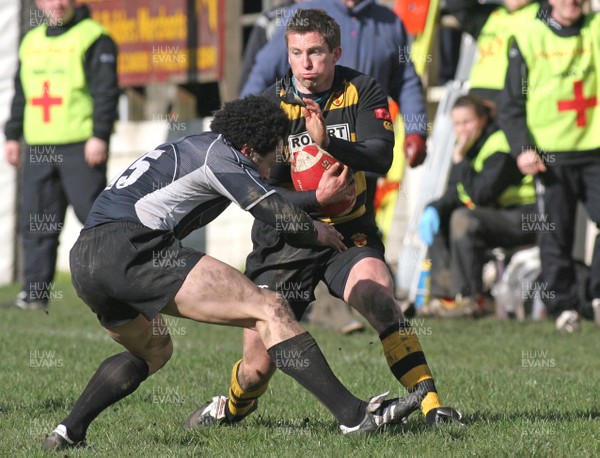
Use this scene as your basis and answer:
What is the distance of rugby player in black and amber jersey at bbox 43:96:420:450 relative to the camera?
5.18m

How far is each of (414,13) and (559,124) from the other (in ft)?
10.3

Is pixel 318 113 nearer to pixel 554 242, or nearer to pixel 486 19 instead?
pixel 554 242

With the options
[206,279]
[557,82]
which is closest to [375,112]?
[206,279]

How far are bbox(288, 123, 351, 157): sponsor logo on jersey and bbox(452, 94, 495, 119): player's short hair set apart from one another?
5370 mm

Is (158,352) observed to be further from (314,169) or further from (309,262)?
(314,169)

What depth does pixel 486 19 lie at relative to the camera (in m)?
12.0

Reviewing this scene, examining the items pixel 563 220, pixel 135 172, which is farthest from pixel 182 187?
pixel 563 220

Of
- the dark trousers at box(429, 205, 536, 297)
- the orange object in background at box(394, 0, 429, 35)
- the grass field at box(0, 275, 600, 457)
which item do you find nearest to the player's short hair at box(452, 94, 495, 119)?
the dark trousers at box(429, 205, 536, 297)

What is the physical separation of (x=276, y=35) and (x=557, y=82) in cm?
232

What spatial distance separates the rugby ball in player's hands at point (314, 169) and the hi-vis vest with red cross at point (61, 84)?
570cm

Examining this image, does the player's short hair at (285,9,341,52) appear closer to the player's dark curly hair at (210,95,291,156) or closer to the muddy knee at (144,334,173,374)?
the player's dark curly hair at (210,95,291,156)

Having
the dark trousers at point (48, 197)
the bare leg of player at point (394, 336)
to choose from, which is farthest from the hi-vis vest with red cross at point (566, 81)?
the bare leg of player at point (394, 336)

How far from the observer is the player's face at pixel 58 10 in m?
11.4

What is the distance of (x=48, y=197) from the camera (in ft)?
38.1
